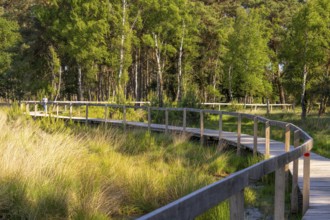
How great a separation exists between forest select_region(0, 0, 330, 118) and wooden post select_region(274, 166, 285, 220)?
23423 mm

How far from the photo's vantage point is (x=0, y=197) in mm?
5520

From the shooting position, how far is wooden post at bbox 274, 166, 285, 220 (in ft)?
12.4

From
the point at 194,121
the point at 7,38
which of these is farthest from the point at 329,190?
the point at 7,38

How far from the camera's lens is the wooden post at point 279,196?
3.78m

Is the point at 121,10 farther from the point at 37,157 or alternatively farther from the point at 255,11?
the point at 37,157

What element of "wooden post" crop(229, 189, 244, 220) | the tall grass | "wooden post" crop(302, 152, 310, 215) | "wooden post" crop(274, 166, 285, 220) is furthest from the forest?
"wooden post" crop(229, 189, 244, 220)

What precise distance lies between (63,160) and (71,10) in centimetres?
2884

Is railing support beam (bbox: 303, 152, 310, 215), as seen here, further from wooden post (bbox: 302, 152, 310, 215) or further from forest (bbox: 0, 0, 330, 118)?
forest (bbox: 0, 0, 330, 118)

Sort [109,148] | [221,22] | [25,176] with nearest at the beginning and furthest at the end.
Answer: [25,176] → [109,148] → [221,22]

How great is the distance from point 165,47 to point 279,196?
34.2 meters

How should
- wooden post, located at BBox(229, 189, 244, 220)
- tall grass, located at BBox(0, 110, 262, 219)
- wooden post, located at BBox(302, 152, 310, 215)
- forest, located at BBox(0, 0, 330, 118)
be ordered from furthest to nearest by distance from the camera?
forest, located at BBox(0, 0, 330, 118) → tall grass, located at BBox(0, 110, 262, 219) → wooden post, located at BBox(302, 152, 310, 215) → wooden post, located at BBox(229, 189, 244, 220)

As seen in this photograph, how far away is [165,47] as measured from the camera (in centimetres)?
3753

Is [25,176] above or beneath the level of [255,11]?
beneath

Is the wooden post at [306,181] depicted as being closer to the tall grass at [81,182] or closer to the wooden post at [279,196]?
the tall grass at [81,182]
